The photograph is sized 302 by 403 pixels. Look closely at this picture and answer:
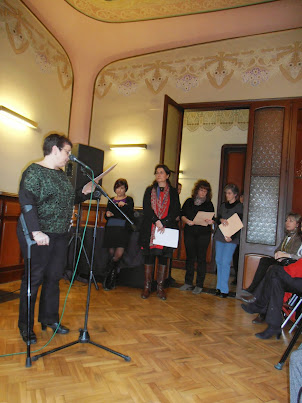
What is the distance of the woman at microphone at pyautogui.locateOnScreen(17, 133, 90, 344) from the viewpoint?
6.44ft

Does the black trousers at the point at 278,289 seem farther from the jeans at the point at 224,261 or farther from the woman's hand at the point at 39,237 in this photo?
the woman's hand at the point at 39,237

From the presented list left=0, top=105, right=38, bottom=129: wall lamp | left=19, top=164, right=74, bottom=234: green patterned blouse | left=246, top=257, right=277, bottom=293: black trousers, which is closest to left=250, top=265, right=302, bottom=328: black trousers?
left=246, top=257, right=277, bottom=293: black trousers

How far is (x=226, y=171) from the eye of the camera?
648cm

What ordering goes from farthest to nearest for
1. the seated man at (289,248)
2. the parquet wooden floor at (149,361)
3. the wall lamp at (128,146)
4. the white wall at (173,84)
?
1. the wall lamp at (128,146)
2. the white wall at (173,84)
3. the seated man at (289,248)
4. the parquet wooden floor at (149,361)

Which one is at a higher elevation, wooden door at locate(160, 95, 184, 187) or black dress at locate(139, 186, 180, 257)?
wooden door at locate(160, 95, 184, 187)

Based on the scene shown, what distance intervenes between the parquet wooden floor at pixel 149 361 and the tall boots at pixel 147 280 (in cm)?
39

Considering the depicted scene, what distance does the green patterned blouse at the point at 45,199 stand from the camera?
1.94m

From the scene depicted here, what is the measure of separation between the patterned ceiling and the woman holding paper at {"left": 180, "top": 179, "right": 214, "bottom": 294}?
234 cm

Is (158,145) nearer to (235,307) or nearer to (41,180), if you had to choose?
(235,307)

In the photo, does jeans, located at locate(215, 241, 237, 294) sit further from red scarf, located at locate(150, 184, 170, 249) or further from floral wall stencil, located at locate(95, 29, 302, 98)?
floral wall stencil, located at locate(95, 29, 302, 98)

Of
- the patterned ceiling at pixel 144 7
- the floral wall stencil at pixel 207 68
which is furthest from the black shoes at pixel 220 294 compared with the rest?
the patterned ceiling at pixel 144 7

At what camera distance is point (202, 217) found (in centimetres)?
398

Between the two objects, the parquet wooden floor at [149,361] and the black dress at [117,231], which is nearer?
the parquet wooden floor at [149,361]

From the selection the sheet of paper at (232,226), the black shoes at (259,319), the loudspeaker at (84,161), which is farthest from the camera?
the loudspeaker at (84,161)
